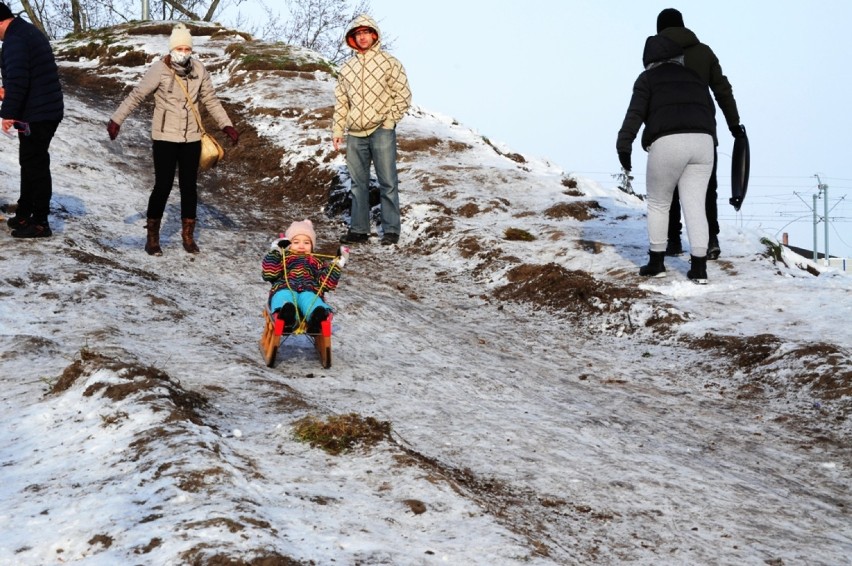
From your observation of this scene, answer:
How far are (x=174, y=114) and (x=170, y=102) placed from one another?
5.1 inches

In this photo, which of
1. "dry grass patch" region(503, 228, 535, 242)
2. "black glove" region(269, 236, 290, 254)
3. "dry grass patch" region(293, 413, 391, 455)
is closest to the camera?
"dry grass patch" region(293, 413, 391, 455)

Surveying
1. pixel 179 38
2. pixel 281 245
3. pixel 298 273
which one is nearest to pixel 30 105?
pixel 179 38

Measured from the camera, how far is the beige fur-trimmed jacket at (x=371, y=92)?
1134 centimetres

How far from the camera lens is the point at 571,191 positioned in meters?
14.6

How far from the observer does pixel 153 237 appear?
10.1 metres

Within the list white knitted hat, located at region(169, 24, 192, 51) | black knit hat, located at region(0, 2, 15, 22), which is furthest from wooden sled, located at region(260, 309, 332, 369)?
black knit hat, located at region(0, 2, 15, 22)

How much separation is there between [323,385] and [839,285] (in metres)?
5.65

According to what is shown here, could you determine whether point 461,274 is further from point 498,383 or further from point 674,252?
point 498,383

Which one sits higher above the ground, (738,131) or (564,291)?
(738,131)

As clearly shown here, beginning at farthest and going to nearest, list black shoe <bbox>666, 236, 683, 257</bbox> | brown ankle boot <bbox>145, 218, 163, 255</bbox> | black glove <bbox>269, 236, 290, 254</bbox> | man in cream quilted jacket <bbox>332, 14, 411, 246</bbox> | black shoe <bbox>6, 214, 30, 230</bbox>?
1. man in cream quilted jacket <bbox>332, 14, 411, 246</bbox>
2. black shoe <bbox>666, 236, 683, 257</bbox>
3. brown ankle boot <bbox>145, 218, 163, 255</bbox>
4. black shoe <bbox>6, 214, 30, 230</bbox>
5. black glove <bbox>269, 236, 290, 254</bbox>

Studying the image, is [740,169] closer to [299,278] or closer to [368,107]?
[368,107]

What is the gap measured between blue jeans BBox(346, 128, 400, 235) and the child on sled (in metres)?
4.44

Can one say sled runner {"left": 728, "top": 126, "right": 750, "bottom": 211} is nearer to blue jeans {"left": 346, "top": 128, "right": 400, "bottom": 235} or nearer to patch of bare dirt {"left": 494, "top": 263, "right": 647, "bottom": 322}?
patch of bare dirt {"left": 494, "top": 263, "right": 647, "bottom": 322}

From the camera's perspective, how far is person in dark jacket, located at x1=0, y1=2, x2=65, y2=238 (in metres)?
9.13
